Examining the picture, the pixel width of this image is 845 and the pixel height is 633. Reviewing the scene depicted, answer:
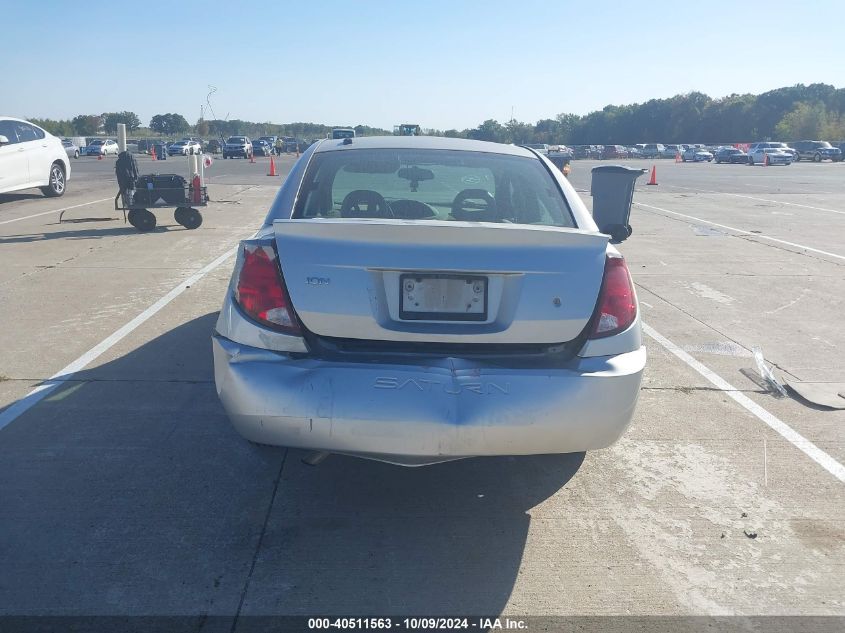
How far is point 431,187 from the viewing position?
15.4 feet

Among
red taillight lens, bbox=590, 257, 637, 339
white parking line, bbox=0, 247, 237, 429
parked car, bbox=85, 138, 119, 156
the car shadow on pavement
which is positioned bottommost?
parked car, bbox=85, 138, 119, 156

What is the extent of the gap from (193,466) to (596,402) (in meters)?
2.13

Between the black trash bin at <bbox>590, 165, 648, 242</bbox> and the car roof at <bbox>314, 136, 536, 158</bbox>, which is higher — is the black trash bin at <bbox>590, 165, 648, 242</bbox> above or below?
below

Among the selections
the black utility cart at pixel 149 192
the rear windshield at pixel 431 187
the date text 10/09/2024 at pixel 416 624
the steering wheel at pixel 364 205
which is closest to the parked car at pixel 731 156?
the black utility cart at pixel 149 192

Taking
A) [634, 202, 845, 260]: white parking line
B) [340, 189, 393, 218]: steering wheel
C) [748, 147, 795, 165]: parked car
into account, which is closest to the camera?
[340, 189, 393, 218]: steering wheel

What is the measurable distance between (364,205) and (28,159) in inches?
579

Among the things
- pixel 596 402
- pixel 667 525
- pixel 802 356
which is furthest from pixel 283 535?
pixel 802 356

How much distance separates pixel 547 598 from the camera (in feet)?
10.1

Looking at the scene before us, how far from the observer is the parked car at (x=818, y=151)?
6066 centimetres

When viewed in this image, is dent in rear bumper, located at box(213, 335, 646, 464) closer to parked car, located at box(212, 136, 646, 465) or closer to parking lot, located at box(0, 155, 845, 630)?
parked car, located at box(212, 136, 646, 465)

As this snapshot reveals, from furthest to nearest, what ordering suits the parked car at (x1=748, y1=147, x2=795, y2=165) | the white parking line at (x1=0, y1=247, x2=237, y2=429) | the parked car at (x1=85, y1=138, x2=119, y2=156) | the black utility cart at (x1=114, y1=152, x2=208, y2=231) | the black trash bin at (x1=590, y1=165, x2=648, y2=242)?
the parked car at (x1=85, y1=138, x2=119, y2=156)
the parked car at (x1=748, y1=147, x2=795, y2=165)
the black utility cart at (x1=114, y1=152, x2=208, y2=231)
the black trash bin at (x1=590, y1=165, x2=648, y2=242)
the white parking line at (x1=0, y1=247, x2=237, y2=429)

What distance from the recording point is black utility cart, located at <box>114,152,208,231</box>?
12.0m

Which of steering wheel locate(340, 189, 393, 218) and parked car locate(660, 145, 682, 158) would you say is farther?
parked car locate(660, 145, 682, 158)

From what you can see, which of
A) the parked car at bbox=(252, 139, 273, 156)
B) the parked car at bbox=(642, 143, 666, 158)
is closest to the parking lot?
the parked car at bbox=(252, 139, 273, 156)
